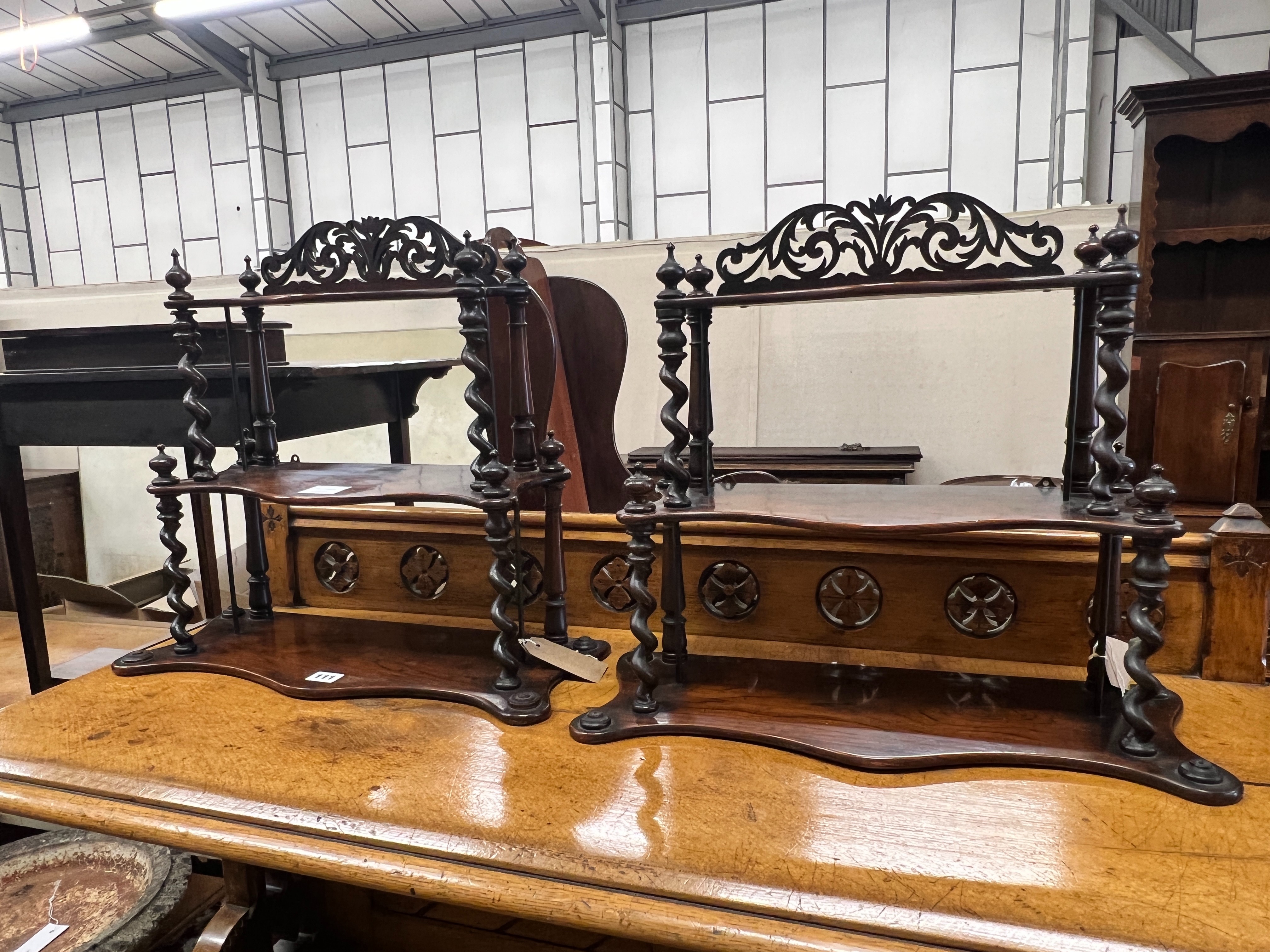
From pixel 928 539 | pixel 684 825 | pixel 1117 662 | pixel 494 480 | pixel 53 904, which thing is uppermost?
pixel 494 480

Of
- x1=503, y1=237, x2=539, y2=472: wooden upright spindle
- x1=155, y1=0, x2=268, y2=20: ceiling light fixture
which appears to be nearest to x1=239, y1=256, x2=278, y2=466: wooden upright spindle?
x1=503, y1=237, x2=539, y2=472: wooden upright spindle

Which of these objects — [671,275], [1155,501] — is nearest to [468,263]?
[671,275]

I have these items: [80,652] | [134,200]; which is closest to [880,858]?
[80,652]

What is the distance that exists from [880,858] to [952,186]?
14.1 ft

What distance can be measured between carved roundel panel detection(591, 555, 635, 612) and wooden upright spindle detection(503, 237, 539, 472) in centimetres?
21

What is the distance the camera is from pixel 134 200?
5.85 meters

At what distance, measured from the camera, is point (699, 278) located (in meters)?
0.99

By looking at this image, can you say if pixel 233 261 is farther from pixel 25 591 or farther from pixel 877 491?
pixel 877 491

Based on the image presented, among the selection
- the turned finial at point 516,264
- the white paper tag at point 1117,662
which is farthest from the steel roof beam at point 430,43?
the white paper tag at point 1117,662

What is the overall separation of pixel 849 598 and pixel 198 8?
498cm

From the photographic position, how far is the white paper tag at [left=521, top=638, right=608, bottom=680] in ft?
3.49

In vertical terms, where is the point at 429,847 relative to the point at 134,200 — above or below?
below

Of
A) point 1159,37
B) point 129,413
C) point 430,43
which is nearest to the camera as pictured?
point 129,413

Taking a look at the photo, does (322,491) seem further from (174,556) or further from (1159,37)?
(1159,37)
